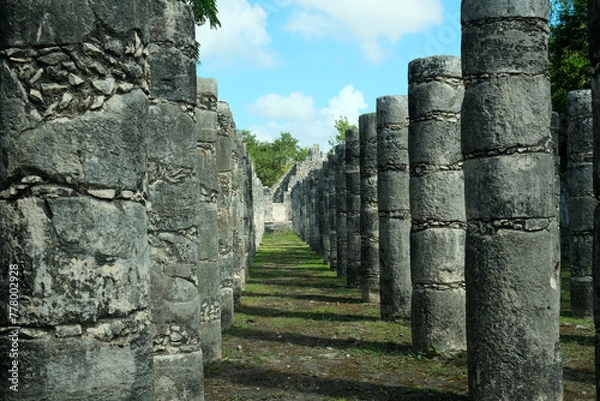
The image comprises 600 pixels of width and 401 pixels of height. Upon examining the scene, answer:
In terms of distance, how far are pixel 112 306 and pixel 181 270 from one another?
3.21 metres

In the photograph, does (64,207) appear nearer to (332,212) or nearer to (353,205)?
(353,205)

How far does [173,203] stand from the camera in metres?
6.30

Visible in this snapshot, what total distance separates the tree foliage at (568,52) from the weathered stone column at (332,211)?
24.6 feet

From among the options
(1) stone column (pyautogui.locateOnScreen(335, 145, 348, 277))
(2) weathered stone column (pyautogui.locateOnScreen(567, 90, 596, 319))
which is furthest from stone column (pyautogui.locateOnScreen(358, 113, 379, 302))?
(1) stone column (pyautogui.locateOnScreen(335, 145, 348, 277))

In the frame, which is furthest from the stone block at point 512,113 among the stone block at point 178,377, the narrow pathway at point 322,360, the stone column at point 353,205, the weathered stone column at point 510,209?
the stone column at point 353,205

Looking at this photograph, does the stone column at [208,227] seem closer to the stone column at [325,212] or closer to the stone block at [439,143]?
the stone block at [439,143]

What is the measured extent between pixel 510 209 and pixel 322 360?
340cm

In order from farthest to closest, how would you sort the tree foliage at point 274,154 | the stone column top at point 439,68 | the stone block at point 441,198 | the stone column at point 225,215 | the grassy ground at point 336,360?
the tree foliage at point 274,154
the stone column at point 225,215
the stone column top at point 439,68
the stone block at point 441,198
the grassy ground at point 336,360

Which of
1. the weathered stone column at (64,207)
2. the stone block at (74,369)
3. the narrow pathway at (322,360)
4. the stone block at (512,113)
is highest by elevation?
the stone block at (512,113)

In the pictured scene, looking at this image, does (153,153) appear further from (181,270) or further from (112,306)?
(112,306)

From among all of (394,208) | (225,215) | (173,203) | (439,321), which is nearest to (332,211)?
(394,208)

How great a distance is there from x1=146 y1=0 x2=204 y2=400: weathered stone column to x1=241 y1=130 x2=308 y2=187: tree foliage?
2911 inches

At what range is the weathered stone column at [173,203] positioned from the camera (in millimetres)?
6188

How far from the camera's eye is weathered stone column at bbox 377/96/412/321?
35.7 feet
